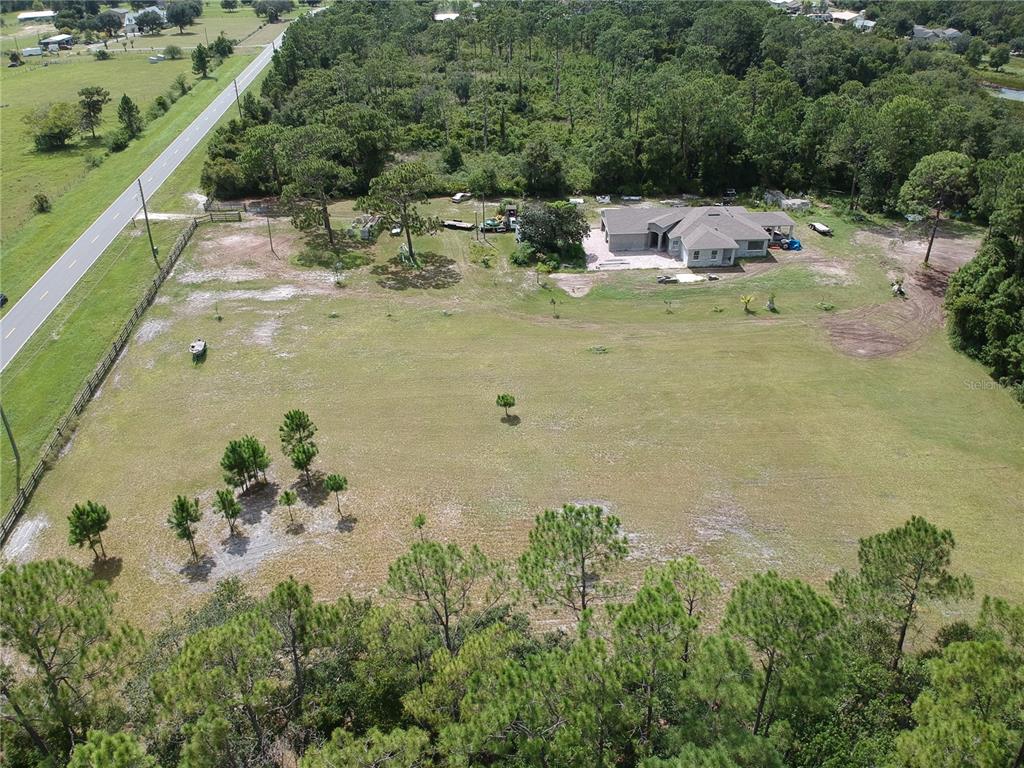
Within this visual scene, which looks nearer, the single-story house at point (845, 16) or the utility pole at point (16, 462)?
the utility pole at point (16, 462)

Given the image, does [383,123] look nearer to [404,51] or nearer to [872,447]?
[404,51]

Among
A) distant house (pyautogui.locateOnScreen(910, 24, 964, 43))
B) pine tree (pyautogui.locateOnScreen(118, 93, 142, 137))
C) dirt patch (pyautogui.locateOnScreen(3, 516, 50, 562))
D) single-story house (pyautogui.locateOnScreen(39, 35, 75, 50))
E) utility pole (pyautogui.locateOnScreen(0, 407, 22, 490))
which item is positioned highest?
distant house (pyautogui.locateOnScreen(910, 24, 964, 43))

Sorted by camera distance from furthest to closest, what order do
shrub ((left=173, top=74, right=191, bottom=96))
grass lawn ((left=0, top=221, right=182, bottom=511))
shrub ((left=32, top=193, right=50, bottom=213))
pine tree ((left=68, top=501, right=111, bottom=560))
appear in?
1. shrub ((left=173, top=74, right=191, bottom=96))
2. shrub ((left=32, top=193, right=50, bottom=213))
3. grass lawn ((left=0, top=221, right=182, bottom=511))
4. pine tree ((left=68, top=501, right=111, bottom=560))

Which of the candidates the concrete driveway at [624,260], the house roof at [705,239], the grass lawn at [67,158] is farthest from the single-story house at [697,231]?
the grass lawn at [67,158]

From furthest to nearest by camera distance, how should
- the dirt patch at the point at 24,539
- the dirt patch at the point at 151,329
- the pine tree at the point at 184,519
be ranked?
1. the dirt patch at the point at 151,329
2. the dirt patch at the point at 24,539
3. the pine tree at the point at 184,519

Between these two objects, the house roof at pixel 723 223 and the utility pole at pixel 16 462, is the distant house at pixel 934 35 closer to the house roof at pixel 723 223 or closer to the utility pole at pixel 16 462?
the house roof at pixel 723 223

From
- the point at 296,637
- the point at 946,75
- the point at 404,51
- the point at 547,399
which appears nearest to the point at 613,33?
the point at 404,51

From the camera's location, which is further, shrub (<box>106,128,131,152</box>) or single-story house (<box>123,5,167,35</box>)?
single-story house (<box>123,5,167,35</box>)

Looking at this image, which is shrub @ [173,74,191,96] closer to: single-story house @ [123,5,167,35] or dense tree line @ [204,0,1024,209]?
dense tree line @ [204,0,1024,209]

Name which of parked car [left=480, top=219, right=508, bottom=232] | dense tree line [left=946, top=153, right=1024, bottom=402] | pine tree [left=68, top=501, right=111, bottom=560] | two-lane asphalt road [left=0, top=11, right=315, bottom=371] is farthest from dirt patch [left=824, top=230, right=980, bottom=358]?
two-lane asphalt road [left=0, top=11, right=315, bottom=371]
